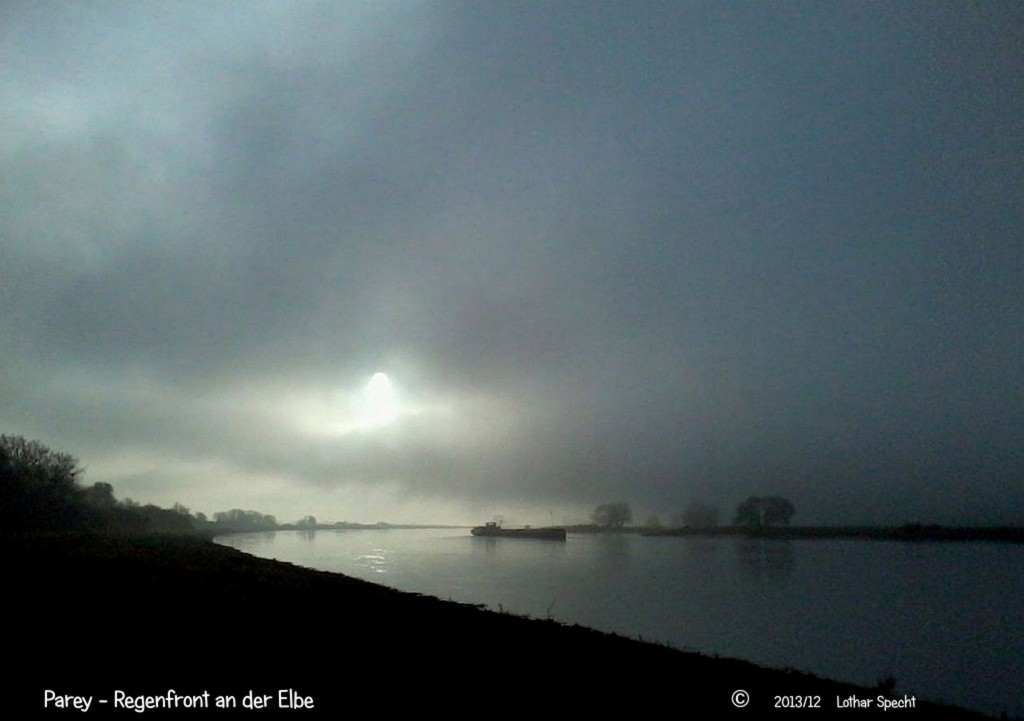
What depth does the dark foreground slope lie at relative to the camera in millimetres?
9742

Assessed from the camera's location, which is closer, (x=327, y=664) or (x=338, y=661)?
(x=327, y=664)

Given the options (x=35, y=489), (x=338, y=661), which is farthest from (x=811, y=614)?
(x=35, y=489)

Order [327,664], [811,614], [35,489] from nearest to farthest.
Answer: [327,664]
[811,614]
[35,489]

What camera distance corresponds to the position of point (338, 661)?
11984 millimetres

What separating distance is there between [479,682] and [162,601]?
37.5ft

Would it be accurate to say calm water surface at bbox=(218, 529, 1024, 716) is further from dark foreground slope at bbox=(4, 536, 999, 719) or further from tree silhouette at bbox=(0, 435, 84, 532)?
tree silhouette at bbox=(0, 435, 84, 532)

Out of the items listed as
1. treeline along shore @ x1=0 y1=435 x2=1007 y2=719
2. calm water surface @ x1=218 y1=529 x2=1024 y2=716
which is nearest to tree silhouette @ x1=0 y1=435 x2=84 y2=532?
calm water surface @ x1=218 y1=529 x2=1024 y2=716

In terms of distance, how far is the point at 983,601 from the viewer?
147ft

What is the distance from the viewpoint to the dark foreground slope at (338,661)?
9742mm

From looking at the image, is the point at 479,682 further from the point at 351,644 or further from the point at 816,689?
the point at 816,689

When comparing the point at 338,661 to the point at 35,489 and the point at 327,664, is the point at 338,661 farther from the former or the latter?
the point at 35,489

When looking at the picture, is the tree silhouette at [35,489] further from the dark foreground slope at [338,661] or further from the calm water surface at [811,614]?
the dark foreground slope at [338,661]

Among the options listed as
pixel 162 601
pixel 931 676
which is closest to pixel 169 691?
pixel 162 601

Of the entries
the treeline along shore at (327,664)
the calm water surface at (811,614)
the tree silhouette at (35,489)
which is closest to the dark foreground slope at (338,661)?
the treeline along shore at (327,664)
